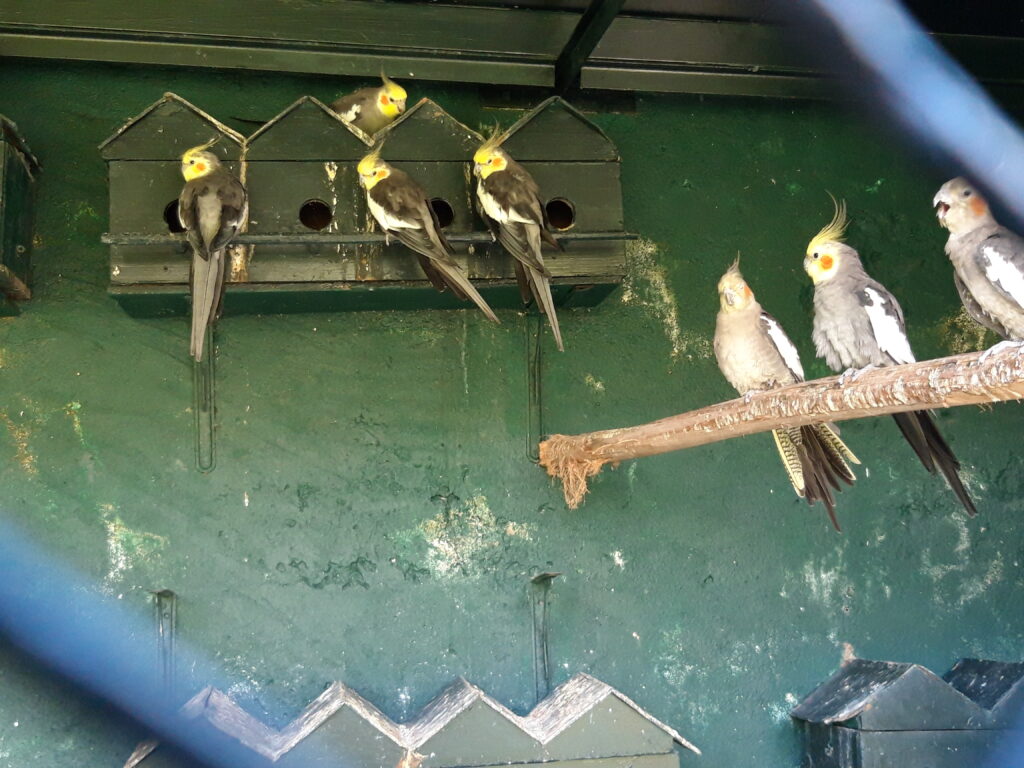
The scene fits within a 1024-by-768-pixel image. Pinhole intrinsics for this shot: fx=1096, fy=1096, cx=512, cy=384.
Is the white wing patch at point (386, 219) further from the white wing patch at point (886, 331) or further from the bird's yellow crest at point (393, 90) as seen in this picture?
the white wing patch at point (886, 331)

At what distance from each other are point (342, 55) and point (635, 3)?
89 cm

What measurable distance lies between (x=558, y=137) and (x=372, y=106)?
1.83ft

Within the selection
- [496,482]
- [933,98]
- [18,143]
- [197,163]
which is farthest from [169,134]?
[933,98]

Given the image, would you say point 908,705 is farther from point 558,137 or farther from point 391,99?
point 391,99

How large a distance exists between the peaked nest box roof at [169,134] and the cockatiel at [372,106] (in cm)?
40

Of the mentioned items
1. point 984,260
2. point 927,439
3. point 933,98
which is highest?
point 933,98

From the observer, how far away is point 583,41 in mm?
3195

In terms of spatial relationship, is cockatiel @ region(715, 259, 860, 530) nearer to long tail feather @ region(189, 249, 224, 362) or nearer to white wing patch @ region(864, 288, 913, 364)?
white wing patch @ region(864, 288, 913, 364)

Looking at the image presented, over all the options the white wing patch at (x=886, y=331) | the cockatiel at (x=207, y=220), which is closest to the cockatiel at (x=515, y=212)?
the cockatiel at (x=207, y=220)

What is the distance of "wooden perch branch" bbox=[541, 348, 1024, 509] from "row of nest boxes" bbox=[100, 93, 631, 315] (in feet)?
1.61

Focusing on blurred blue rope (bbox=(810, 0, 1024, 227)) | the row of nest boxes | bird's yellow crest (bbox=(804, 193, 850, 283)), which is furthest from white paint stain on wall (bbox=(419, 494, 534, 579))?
blurred blue rope (bbox=(810, 0, 1024, 227))

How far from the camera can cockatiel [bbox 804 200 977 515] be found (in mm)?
2488

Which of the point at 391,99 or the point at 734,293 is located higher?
the point at 391,99

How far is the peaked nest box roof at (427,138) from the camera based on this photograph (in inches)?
116
